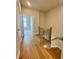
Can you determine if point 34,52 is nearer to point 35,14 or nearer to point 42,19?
point 42,19

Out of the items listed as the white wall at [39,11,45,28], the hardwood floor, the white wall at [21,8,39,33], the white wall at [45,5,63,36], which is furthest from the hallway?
the white wall at [21,8,39,33]

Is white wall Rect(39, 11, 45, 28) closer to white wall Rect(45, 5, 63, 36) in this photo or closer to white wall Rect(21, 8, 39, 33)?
white wall Rect(21, 8, 39, 33)

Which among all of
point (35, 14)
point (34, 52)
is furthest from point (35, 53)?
point (35, 14)

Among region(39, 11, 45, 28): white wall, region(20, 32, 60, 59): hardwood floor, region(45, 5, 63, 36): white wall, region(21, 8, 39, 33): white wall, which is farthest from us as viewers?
region(21, 8, 39, 33): white wall

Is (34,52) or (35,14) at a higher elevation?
(35,14)

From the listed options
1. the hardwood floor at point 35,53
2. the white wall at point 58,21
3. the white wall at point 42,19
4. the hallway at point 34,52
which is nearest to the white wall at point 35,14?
the white wall at point 42,19

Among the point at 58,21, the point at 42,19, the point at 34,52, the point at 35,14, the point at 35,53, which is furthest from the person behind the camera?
the point at 35,14

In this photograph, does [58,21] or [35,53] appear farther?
[58,21]

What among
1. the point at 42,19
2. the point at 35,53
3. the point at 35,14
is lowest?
the point at 35,53

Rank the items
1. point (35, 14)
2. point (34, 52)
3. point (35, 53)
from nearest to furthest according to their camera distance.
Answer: point (35, 53) → point (34, 52) → point (35, 14)

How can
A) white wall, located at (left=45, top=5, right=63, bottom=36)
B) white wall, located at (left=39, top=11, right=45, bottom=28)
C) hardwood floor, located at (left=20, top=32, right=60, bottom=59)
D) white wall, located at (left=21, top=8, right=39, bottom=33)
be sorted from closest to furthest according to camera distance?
hardwood floor, located at (left=20, top=32, right=60, bottom=59) < white wall, located at (left=45, top=5, right=63, bottom=36) < white wall, located at (left=39, top=11, right=45, bottom=28) < white wall, located at (left=21, top=8, right=39, bottom=33)

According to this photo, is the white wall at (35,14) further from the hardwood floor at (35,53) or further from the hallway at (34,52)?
the hardwood floor at (35,53)
